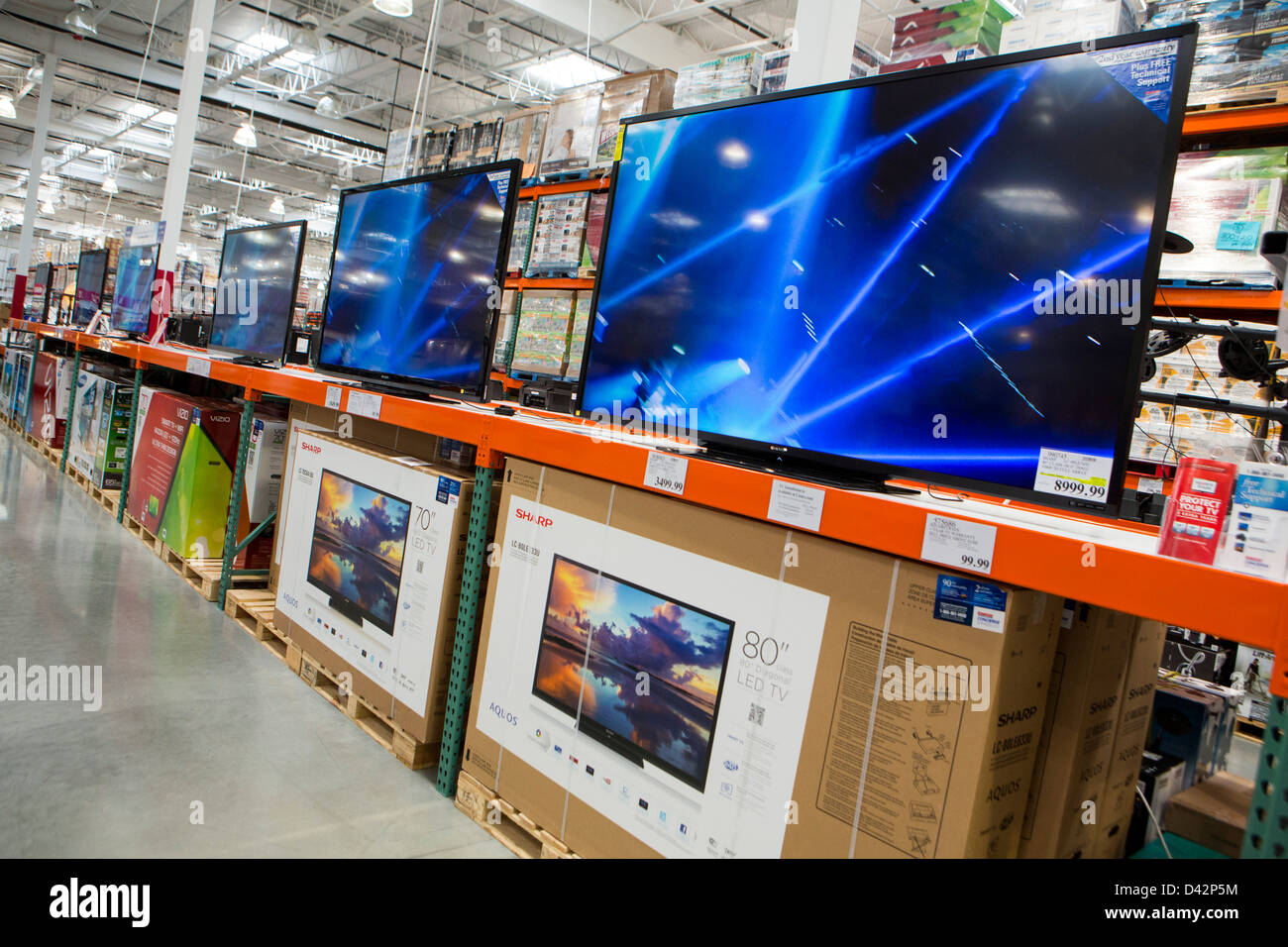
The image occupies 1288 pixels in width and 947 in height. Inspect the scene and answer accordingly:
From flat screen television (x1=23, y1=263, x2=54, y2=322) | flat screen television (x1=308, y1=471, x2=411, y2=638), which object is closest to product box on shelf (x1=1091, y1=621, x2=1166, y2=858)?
flat screen television (x1=308, y1=471, x2=411, y2=638)

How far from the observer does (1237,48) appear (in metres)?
3.68

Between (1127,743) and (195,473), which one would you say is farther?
(195,473)

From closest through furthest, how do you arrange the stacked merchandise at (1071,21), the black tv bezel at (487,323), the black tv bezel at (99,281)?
the black tv bezel at (487,323) < the stacked merchandise at (1071,21) < the black tv bezel at (99,281)

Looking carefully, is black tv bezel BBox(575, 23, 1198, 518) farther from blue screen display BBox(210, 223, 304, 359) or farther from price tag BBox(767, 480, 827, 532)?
blue screen display BBox(210, 223, 304, 359)

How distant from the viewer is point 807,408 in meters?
1.95

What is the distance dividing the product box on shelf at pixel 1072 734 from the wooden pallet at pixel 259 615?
9.87 feet

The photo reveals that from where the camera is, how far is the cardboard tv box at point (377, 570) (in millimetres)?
2676

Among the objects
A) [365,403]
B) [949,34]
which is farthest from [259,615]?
[949,34]

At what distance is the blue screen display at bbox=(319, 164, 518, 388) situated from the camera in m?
3.17

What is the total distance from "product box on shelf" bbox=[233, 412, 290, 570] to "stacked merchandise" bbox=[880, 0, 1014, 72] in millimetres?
3679

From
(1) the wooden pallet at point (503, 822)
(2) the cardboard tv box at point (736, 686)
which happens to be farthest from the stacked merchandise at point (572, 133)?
(1) the wooden pallet at point (503, 822)

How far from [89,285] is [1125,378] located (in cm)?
1030

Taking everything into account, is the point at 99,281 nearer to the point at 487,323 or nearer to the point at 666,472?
the point at 487,323

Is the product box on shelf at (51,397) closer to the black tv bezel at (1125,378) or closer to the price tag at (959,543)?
the black tv bezel at (1125,378)
